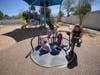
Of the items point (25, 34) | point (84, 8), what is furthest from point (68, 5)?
point (25, 34)

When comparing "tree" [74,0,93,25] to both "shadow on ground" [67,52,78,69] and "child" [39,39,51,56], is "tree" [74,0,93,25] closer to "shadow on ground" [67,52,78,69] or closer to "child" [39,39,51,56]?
"child" [39,39,51,56]

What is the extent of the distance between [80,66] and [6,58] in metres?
3.44

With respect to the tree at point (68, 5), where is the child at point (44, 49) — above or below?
below

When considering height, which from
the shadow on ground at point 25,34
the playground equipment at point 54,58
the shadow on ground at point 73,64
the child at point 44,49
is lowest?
the shadow on ground at point 73,64

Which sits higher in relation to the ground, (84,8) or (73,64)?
(84,8)

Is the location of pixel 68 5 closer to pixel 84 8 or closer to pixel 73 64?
pixel 84 8

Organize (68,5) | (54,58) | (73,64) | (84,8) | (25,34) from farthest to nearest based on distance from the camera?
(68,5) → (84,8) → (25,34) → (54,58) → (73,64)

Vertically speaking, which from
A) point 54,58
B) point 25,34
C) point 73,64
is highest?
point 25,34

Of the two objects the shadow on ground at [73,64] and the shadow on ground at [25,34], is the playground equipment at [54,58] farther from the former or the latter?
the shadow on ground at [25,34]

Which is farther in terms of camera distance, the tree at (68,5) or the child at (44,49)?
the tree at (68,5)

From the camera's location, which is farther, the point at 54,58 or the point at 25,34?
the point at 25,34

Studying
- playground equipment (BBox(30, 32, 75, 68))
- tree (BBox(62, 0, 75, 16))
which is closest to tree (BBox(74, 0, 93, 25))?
playground equipment (BBox(30, 32, 75, 68))

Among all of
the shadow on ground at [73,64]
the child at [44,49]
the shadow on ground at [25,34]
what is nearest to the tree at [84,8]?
the shadow on ground at [25,34]

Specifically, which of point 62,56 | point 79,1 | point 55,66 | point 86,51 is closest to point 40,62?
point 55,66
